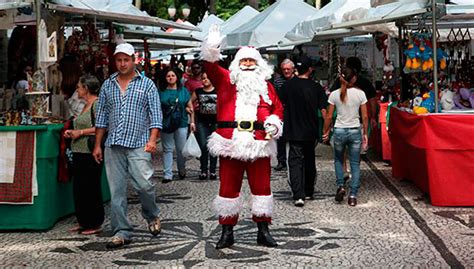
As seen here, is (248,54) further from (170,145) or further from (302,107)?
(170,145)

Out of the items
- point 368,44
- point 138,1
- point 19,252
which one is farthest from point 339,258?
→ point 138,1

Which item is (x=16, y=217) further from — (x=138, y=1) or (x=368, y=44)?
(x=138, y=1)

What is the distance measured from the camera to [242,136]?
25.3 ft

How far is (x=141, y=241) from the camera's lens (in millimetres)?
8219

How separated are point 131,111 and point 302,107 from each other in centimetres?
326

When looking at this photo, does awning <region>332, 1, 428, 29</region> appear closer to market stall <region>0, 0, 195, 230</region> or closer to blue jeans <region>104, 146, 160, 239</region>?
market stall <region>0, 0, 195, 230</region>

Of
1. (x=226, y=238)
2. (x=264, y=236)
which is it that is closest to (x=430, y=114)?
(x=264, y=236)

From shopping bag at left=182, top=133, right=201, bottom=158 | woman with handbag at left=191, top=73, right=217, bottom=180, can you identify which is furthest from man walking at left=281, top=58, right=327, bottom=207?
woman with handbag at left=191, top=73, right=217, bottom=180

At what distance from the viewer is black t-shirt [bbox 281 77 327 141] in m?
10.4

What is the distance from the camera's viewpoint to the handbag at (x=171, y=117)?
12.7 meters

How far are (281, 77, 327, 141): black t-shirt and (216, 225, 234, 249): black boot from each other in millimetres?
2813

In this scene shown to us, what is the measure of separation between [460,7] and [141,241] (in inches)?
188

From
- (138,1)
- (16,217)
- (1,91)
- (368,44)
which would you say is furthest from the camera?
(138,1)

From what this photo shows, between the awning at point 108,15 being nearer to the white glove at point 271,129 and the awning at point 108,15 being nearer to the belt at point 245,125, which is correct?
the belt at point 245,125
